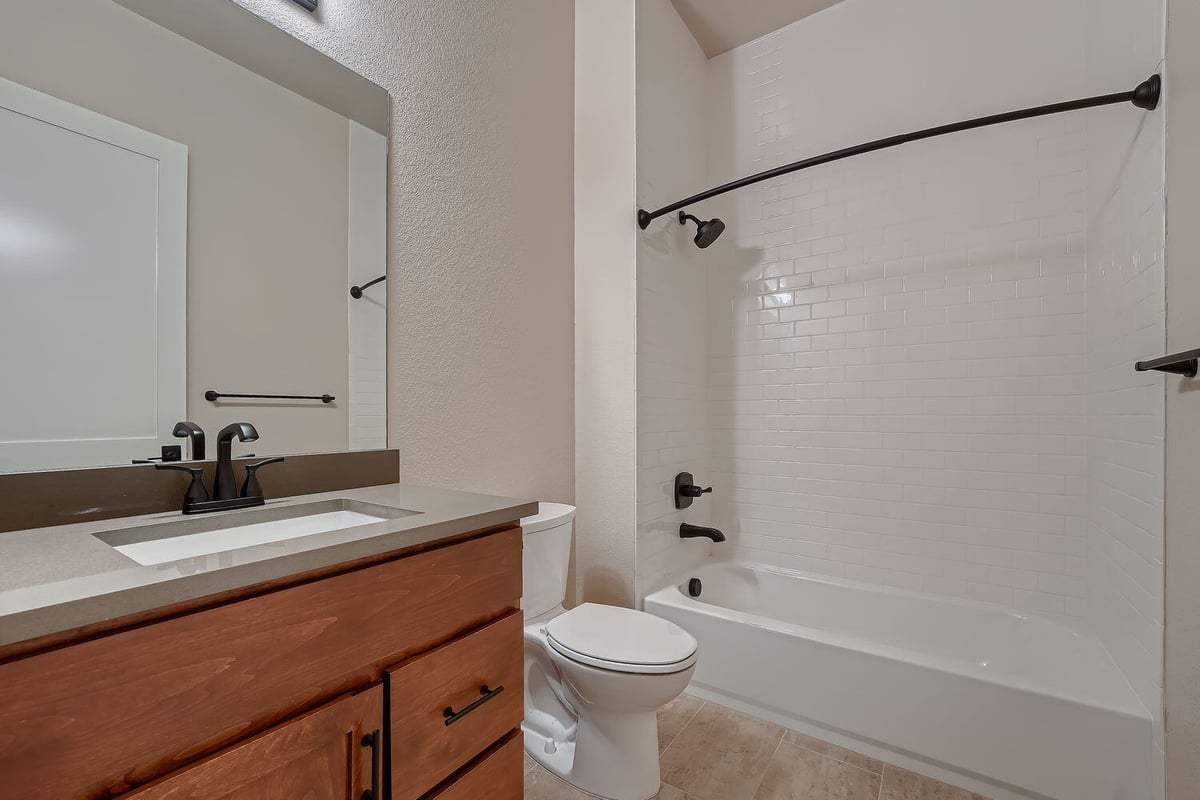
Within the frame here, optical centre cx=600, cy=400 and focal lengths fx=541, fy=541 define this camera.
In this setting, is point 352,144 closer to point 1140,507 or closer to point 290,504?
point 290,504

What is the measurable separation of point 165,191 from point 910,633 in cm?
269

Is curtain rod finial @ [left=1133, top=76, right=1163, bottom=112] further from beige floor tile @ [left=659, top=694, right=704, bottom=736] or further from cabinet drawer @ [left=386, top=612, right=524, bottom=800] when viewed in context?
beige floor tile @ [left=659, top=694, right=704, bottom=736]

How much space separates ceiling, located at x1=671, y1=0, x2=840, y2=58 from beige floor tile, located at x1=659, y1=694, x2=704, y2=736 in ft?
9.27

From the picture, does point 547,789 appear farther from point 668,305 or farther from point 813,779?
point 668,305

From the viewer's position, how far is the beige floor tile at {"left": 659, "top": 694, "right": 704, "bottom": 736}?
1873mm

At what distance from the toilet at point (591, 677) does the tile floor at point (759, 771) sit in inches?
3.5

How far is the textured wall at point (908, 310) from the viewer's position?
1968 mm

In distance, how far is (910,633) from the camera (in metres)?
2.13

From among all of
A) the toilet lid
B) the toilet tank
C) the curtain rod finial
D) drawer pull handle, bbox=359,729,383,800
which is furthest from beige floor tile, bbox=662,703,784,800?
the curtain rod finial

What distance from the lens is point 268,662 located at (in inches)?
26.2

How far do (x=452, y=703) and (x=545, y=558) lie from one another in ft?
2.50

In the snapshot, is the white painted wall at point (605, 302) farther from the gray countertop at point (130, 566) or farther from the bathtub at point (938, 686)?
the gray countertop at point (130, 566)

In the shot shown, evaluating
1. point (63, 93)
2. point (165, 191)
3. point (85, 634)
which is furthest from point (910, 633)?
point (63, 93)

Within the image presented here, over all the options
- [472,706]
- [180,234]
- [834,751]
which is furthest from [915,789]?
[180,234]
